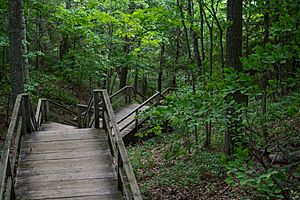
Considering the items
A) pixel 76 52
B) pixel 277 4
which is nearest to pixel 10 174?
pixel 277 4

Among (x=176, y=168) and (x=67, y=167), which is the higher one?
(x=67, y=167)

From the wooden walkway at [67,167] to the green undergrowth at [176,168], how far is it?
198 centimetres

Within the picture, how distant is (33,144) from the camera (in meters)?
6.47

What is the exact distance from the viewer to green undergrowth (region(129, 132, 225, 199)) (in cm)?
729

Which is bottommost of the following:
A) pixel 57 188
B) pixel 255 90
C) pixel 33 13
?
pixel 57 188

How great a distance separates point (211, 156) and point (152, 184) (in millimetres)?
1659

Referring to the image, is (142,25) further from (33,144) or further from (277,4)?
(277,4)

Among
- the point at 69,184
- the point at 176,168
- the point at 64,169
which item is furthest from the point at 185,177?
the point at 69,184

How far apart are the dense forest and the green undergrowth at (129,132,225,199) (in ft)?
0.11

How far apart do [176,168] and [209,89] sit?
4.68 meters

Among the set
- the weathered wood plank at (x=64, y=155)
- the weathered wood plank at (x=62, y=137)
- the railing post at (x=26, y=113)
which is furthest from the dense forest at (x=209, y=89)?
the railing post at (x=26, y=113)

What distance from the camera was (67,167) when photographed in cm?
558

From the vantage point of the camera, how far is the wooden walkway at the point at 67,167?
15.7ft

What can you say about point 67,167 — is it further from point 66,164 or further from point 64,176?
point 64,176
